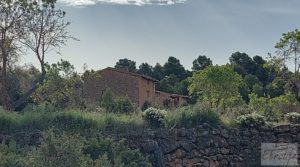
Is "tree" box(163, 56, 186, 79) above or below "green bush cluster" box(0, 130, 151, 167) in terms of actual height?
above

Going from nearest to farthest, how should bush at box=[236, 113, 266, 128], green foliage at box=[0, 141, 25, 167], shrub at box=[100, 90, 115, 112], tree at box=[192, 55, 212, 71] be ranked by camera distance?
green foliage at box=[0, 141, 25, 167], bush at box=[236, 113, 266, 128], shrub at box=[100, 90, 115, 112], tree at box=[192, 55, 212, 71]

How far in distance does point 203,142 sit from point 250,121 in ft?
6.12

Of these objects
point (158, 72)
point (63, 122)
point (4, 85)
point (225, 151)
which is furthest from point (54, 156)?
point (158, 72)

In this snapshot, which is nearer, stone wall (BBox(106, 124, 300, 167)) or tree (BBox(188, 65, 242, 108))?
stone wall (BBox(106, 124, 300, 167))

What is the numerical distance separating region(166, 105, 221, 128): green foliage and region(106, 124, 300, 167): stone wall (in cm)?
30

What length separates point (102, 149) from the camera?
34.5 feet

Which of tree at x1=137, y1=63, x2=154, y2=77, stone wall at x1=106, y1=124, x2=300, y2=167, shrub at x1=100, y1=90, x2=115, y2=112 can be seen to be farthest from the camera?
tree at x1=137, y1=63, x2=154, y2=77

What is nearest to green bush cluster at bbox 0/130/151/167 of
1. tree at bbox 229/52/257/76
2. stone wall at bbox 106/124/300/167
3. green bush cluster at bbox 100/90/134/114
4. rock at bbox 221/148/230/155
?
stone wall at bbox 106/124/300/167

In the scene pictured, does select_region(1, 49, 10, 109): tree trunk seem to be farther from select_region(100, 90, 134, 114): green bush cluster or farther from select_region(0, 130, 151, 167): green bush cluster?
select_region(0, 130, 151, 167): green bush cluster

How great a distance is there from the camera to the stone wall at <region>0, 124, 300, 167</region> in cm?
1270

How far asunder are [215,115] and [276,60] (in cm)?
1117

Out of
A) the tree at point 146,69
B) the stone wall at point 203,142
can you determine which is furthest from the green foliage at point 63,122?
the tree at point 146,69

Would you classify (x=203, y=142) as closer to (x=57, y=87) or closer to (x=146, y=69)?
(x=57, y=87)

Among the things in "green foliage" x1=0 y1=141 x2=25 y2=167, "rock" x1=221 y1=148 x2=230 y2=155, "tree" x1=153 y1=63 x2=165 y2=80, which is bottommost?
"rock" x1=221 y1=148 x2=230 y2=155
